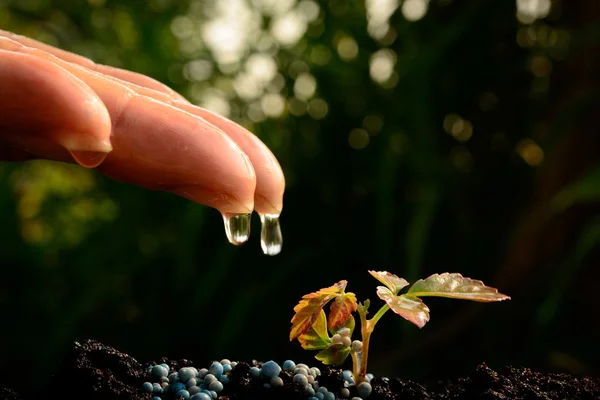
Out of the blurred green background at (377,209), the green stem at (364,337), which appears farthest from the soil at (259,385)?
the blurred green background at (377,209)

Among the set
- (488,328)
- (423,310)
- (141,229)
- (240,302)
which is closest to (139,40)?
(141,229)

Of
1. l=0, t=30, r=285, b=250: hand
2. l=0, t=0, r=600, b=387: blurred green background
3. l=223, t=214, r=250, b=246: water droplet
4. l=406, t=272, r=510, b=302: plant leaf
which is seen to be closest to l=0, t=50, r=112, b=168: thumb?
l=0, t=30, r=285, b=250: hand

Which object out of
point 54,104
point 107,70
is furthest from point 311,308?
point 107,70

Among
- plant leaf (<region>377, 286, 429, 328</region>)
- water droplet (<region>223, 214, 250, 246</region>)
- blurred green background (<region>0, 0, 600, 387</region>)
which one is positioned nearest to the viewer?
plant leaf (<region>377, 286, 429, 328</region>)

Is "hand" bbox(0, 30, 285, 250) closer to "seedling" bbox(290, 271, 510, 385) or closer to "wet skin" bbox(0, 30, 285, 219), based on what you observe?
"wet skin" bbox(0, 30, 285, 219)

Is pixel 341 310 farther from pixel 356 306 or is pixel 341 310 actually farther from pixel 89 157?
pixel 89 157

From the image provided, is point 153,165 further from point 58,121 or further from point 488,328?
point 488,328
